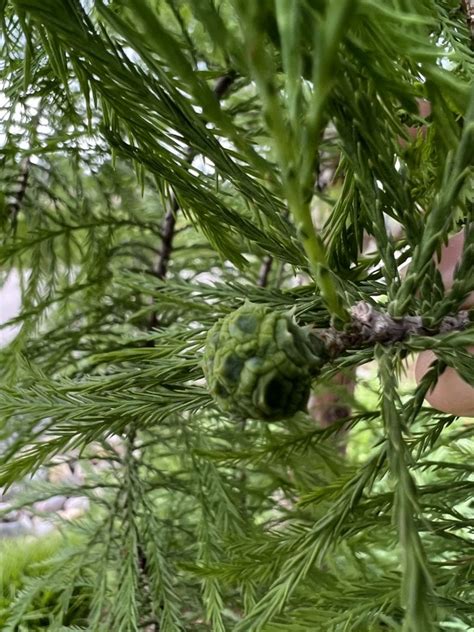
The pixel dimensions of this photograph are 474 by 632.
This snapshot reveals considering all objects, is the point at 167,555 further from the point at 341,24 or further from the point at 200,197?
the point at 341,24

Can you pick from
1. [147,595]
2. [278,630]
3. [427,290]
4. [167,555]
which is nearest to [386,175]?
[427,290]

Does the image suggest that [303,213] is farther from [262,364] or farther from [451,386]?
[451,386]

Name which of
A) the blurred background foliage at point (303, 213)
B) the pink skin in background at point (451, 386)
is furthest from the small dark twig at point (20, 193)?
the pink skin in background at point (451, 386)

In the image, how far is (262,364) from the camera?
27 cm

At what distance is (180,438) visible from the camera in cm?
91

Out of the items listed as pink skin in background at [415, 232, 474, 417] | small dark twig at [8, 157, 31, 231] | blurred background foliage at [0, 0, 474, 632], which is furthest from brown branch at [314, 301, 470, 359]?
small dark twig at [8, 157, 31, 231]

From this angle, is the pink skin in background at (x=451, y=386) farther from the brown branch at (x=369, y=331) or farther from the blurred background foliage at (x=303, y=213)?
the brown branch at (x=369, y=331)

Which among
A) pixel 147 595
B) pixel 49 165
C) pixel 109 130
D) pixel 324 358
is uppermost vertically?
pixel 49 165

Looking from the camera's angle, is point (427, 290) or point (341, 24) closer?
point (341, 24)

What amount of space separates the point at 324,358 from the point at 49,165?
88cm

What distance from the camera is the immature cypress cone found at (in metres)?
0.27

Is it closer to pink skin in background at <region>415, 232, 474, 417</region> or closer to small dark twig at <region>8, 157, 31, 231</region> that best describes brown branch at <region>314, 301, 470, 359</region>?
pink skin in background at <region>415, 232, 474, 417</region>

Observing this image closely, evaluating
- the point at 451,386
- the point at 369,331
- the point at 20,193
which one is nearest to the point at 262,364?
the point at 369,331

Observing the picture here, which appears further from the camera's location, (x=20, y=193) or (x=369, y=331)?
(x=20, y=193)
